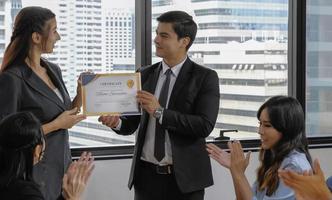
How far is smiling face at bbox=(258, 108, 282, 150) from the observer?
2.16 metres

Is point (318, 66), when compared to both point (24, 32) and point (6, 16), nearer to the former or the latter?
point (6, 16)

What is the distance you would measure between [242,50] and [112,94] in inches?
60.5

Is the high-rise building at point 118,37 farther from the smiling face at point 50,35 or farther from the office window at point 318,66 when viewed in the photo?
the office window at point 318,66

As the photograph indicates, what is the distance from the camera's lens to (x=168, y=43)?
258cm

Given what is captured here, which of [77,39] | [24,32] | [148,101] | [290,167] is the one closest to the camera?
[290,167]

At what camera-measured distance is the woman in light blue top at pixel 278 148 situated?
2041 mm

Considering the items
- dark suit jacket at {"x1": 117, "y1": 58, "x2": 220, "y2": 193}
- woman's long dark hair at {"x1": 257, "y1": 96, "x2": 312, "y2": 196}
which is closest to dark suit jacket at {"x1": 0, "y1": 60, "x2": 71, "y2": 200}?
dark suit jacket at {"x1": 117, "y1": 58, "x2": 220, "y2": 193}

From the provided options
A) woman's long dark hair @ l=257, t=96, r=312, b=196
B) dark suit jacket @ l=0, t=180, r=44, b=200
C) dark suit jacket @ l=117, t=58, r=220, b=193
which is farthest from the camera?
dark suit jacket @ l=117, t=58, r=220, b=193

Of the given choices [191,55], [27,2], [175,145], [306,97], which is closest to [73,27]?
[27,2]

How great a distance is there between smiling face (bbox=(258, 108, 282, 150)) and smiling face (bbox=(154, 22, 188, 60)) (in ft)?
1.98

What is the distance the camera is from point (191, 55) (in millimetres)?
3672

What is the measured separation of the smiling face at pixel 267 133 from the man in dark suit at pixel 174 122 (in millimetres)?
348

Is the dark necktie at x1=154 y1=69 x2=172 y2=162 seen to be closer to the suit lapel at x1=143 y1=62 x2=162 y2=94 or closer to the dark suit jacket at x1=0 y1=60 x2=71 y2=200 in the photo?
the suit lapel at x1=143 y1=62 x2=162 y2=94

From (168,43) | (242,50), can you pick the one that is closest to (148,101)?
(168,43)
